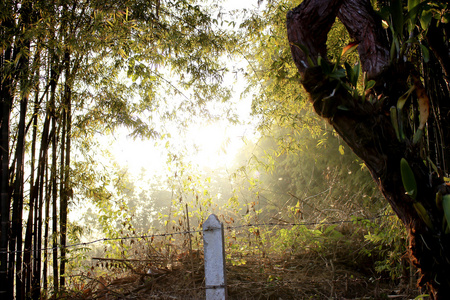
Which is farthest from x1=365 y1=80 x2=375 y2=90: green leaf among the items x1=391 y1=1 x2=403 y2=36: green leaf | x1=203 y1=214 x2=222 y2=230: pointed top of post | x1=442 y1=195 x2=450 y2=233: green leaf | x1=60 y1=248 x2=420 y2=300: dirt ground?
x1=60 y1=248 x2=420 y2=300: dirt ground

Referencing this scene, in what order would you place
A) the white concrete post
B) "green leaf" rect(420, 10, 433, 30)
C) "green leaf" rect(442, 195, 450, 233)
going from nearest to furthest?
1. "green leaf" rect(442, 195, 450, 233)
2. "green leaf" rect(420, 10, 433, 30)
3. the white concrete post

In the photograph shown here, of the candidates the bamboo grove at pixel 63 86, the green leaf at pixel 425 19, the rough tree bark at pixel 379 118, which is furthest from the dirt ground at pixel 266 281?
the green leaf at pixel 425 19

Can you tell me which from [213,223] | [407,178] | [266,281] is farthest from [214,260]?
[266,281]

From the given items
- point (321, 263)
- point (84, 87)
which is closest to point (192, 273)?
point (321, 263)

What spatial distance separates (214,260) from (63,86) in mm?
2377

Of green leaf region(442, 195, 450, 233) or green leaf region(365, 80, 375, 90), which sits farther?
green leaf region(365, 80, 375, 90)

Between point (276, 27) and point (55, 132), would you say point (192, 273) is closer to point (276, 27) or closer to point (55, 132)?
point (55, 132)

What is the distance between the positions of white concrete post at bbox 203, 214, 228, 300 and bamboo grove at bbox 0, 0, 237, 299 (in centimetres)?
123

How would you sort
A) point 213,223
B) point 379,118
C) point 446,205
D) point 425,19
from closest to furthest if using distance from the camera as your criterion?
point 446,205, point 379,118, point 425,19, point 213,223

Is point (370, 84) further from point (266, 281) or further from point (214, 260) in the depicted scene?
point (266, 281)

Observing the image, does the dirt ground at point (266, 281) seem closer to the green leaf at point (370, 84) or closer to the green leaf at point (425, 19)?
the green leaf at point (370, 84)

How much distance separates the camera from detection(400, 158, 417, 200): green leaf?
1.18 metres

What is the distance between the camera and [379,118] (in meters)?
1.31

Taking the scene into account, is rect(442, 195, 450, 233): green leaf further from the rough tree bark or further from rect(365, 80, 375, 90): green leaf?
rect(365, 80, 375, 90): green leaf
